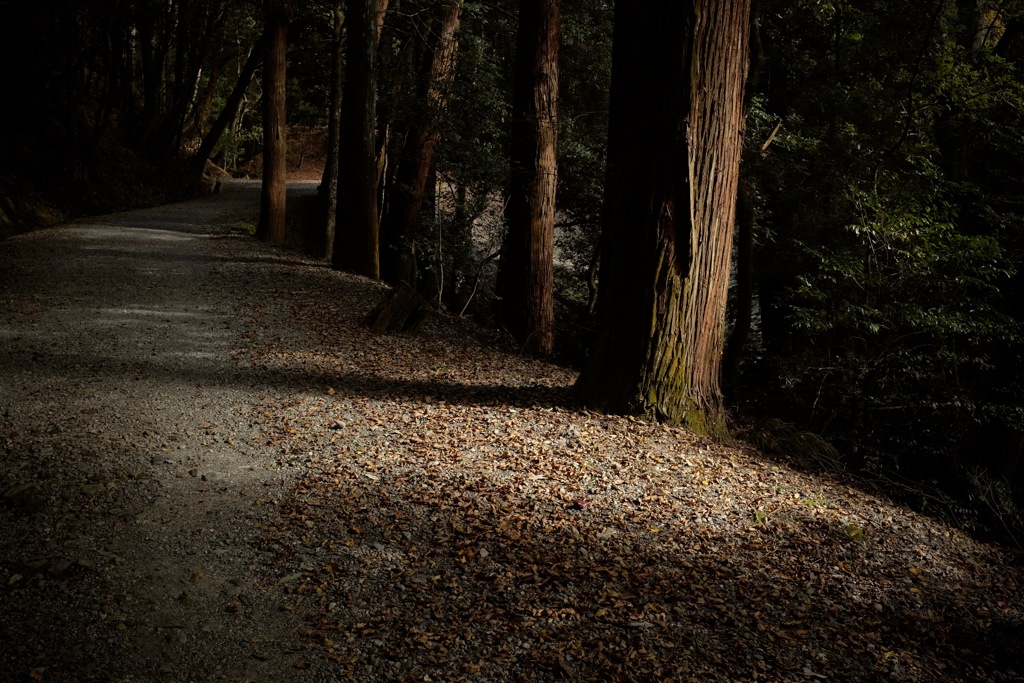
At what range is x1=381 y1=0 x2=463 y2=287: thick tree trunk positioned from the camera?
11.8 metres

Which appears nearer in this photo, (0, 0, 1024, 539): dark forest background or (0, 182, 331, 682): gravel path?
(0, 182, 331, 682): gravel path

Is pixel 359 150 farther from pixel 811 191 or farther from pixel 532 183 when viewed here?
pixel 811 191

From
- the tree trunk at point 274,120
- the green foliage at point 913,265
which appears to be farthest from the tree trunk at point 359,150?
the green foliage at point 913,265

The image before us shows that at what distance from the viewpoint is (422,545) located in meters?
4.23

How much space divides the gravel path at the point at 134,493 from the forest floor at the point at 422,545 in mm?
18

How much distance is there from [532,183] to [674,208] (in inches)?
199

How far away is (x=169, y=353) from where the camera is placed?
25.2 feet

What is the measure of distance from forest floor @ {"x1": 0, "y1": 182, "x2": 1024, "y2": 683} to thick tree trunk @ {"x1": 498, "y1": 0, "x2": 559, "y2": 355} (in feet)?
12.1

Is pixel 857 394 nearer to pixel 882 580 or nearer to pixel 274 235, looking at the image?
pixel 882 580

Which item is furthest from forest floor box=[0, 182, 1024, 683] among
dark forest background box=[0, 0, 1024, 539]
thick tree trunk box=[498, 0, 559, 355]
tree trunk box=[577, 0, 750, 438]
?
thick tree trunk box=[498, 0, 559, 355]

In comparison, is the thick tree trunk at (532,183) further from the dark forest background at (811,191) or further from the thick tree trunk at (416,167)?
the thick tree trunk at (416,167)

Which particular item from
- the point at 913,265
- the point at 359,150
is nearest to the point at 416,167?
the point at 359,150

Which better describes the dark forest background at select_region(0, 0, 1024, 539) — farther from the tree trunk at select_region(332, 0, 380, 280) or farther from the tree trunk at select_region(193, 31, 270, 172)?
the tree trunk at select_region(193, 31, 270, 172)

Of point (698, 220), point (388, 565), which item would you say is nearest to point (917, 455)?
point (698, 220)
